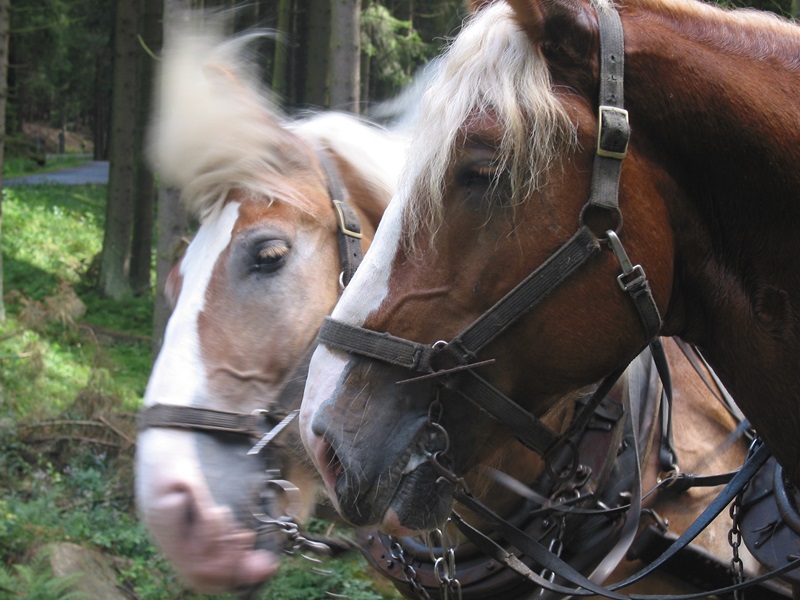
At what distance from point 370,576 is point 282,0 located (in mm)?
6730

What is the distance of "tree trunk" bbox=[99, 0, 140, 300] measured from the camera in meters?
12.6

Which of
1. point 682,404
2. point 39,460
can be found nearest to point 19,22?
point 39,460

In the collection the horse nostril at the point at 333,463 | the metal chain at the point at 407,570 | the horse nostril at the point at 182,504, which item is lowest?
the metal chain at the point at 407,570

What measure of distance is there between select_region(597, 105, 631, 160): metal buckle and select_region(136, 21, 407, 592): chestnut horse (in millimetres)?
1311

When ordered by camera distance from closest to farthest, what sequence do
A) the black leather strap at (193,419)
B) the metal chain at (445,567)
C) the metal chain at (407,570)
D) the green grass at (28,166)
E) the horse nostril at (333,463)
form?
1. the horse nostril at (333,463)
2. the metal chain at (445,567)
3. the black leather strap at (193,419)
4. the metal chain at (407,570)
5. the green grass at (28,166)

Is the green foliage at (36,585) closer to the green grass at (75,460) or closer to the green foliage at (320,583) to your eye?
the green grass at (75,460)

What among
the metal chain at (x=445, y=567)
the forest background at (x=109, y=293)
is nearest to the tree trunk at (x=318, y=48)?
the forest background at (x=109, y=293)

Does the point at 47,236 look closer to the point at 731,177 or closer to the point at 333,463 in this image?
the point at 333,463

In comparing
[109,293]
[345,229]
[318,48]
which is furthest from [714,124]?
[109,293]

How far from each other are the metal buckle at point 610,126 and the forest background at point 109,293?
2.20ft

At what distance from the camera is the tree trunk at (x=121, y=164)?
1265 cm

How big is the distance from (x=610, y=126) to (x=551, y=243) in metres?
0.23

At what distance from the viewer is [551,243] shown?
5.03 ft

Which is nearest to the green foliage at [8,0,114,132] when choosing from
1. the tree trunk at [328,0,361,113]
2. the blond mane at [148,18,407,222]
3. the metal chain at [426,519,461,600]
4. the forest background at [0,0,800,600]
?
the forest background at [0,0,800,600]
